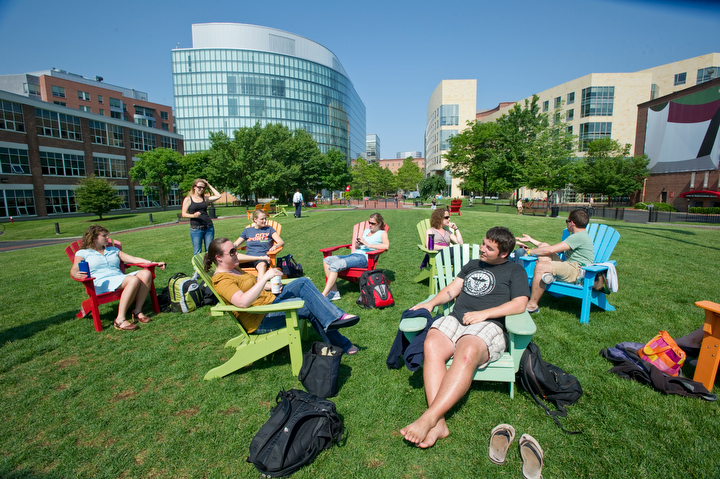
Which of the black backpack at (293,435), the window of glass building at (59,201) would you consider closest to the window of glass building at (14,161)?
the window of glass building at (59,201)

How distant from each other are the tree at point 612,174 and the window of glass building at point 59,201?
5317 centimetres

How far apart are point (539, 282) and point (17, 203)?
134 feet

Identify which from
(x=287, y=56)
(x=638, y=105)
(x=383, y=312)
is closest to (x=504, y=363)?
(x=383, y=312)

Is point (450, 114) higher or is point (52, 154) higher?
point (450, 114)

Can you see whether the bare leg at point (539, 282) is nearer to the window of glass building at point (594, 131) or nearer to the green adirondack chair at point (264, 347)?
the green adirondack chair at point (264, 347)

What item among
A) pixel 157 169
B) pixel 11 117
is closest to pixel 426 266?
pixel 157 169

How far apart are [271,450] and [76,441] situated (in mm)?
1541

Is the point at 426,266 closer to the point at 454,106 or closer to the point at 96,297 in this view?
the point at 96,297

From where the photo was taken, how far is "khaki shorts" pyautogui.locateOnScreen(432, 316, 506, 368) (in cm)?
266

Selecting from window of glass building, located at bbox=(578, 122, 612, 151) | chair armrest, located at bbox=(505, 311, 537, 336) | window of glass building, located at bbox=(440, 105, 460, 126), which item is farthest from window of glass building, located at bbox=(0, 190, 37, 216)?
window of glass building, located at bbox=(578, 122, 612, 151)

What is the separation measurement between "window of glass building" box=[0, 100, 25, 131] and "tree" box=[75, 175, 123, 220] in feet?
36.5

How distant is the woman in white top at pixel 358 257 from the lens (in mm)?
5000

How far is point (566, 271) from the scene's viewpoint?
4.46 metres

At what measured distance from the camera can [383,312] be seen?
4.72 metres
